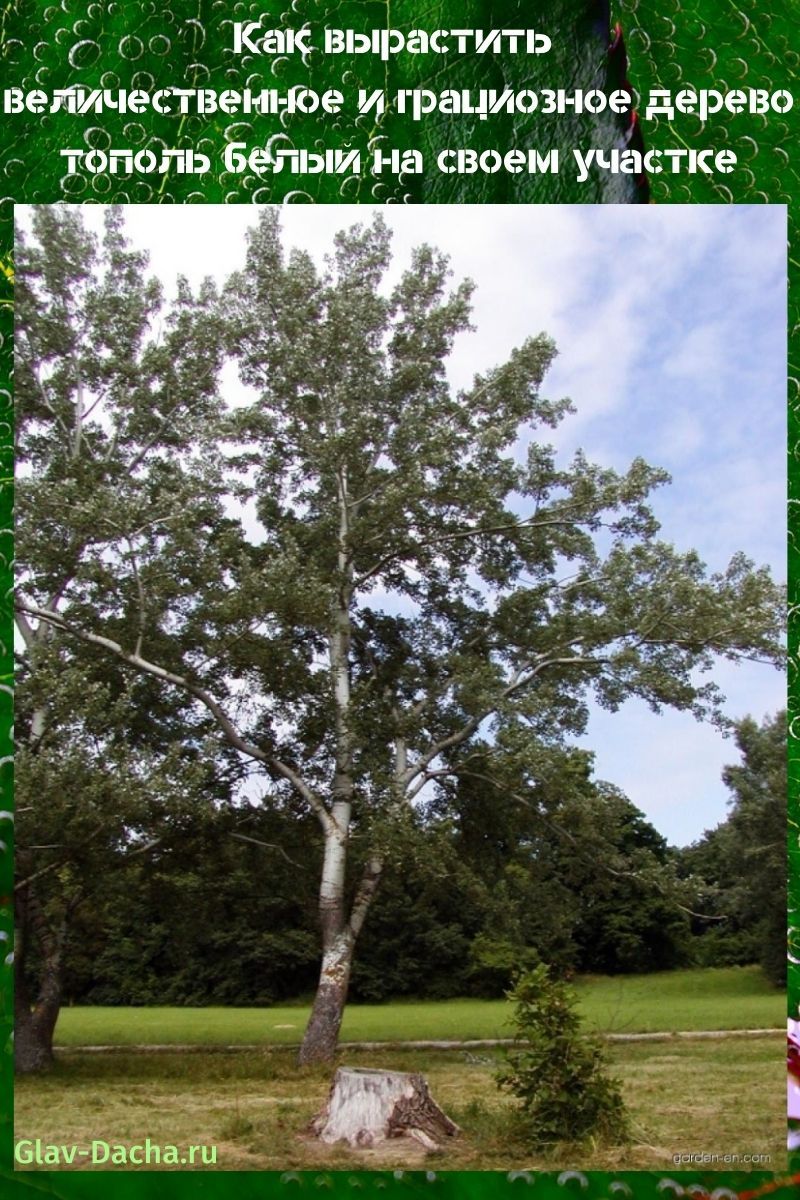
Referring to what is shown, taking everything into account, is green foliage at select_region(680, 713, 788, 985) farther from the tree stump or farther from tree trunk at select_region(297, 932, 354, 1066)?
tree trunk at select_region(297, 932, 354, 1066)

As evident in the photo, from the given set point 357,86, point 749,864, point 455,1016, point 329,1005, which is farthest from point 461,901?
point 357,86

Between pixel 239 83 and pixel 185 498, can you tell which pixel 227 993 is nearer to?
pixel 185 498

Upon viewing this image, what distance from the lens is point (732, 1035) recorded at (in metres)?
3.49

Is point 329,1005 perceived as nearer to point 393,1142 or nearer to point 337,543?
point 393,1142

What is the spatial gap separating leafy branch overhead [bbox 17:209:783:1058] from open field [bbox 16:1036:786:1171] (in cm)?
44

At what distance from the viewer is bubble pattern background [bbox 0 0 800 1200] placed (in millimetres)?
3393

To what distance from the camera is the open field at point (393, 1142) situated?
10.6ft

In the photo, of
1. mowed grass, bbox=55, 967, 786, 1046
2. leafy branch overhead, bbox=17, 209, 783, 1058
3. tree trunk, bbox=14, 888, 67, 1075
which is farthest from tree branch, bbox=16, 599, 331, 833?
tree trunk, bbox=14, 888, 67, 1075

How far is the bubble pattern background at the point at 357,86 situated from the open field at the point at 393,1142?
0.26 m

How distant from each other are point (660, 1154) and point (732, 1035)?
18.5 inches

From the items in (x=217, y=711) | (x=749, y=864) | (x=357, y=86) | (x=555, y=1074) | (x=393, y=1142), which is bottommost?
(x=393, y=1142)

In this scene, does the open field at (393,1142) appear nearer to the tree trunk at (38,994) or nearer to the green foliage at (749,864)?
the tree trunk at (38,994)

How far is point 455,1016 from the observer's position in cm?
345

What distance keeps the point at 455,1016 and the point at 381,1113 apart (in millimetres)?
384
